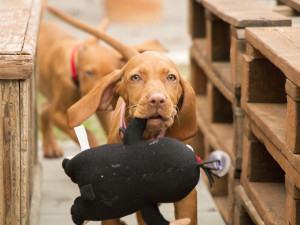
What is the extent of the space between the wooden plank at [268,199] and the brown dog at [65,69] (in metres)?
1.18

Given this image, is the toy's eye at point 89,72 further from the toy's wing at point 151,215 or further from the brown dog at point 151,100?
the toy's wing at point 151,215

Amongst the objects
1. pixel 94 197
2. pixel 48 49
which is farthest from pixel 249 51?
pixel 48 49

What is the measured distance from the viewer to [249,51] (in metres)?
3.08

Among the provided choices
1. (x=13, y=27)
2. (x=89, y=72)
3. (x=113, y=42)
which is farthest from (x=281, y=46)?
(x=89, y=72)

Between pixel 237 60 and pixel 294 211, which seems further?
pixel 237 60

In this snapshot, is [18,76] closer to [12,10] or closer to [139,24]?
[12,10]

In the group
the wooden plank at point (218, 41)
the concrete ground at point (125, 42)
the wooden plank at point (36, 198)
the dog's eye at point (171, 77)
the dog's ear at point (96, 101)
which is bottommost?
the concrete ground at point (125, 42)

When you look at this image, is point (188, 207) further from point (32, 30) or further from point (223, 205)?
point (32, 30)

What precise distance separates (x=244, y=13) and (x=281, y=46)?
72 cm

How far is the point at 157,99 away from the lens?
2619mm

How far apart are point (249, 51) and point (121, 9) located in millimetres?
7567

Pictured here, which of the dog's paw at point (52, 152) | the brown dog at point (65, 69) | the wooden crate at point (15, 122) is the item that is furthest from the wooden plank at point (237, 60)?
the dog's paw at point (52, 152)

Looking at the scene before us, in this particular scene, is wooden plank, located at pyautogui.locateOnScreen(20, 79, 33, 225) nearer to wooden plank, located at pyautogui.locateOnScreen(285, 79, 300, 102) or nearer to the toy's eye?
wooden plank, located at pyautogui.locateOnScreen(285, 79, 300, 102)

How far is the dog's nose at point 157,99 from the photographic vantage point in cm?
262
